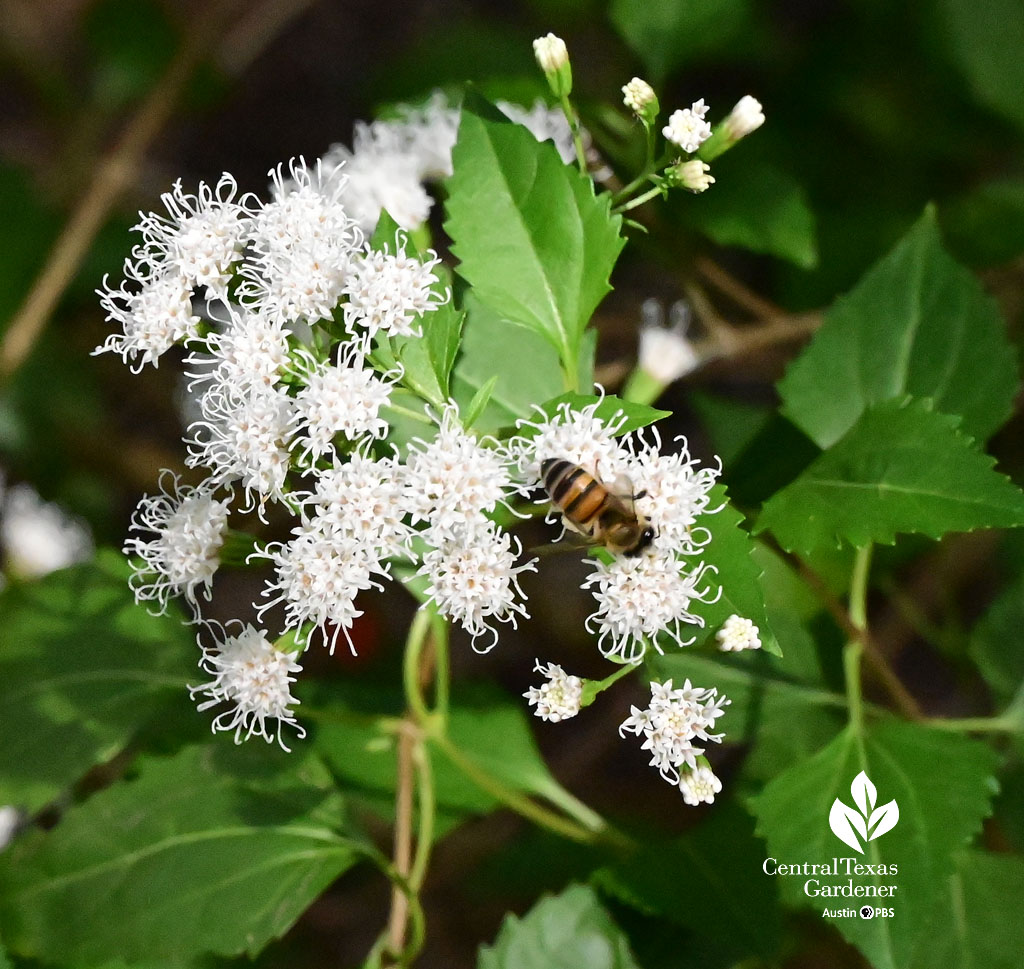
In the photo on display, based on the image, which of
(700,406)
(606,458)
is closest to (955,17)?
(700,406)

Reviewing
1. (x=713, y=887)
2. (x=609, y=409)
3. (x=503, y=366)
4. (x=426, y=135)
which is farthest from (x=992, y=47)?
(x=713, y=887)

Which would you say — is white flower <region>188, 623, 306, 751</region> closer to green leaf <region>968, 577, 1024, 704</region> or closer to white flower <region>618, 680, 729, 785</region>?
white flower <region>618, 680, 729, 785</region>

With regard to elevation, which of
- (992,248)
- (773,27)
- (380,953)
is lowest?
(380,953)

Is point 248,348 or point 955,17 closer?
point 248,348

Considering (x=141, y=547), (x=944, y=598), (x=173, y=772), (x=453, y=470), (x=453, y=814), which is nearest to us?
(x=453, y=470)

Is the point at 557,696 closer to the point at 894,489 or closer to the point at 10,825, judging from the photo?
the point at 894,489

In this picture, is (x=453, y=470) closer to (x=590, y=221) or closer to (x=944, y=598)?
(x=590, y=221)

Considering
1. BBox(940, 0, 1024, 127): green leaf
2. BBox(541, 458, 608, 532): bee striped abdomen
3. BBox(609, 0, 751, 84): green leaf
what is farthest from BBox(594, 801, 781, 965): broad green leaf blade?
BBox(940, 0, 1024, 127): green leaf

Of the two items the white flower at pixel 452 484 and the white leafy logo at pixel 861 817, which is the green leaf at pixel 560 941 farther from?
the white flower at pixel 452 484
